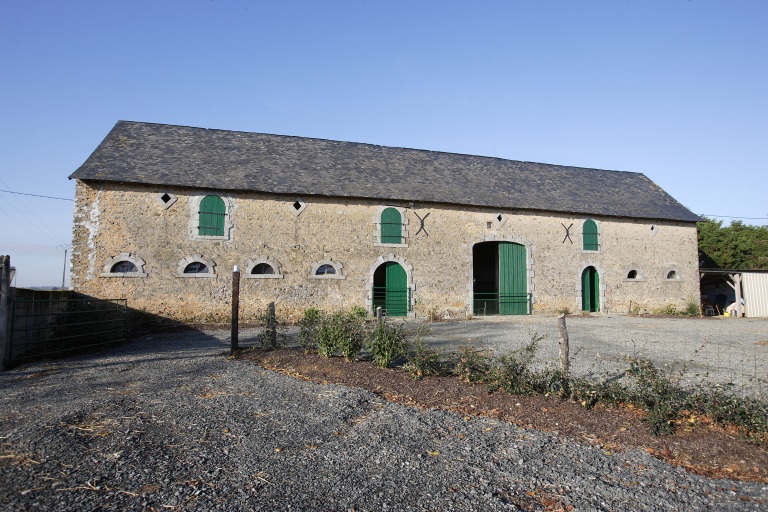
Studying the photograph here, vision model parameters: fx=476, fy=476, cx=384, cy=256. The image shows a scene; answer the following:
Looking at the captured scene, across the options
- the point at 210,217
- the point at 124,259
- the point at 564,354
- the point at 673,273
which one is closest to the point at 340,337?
the point at 564,354

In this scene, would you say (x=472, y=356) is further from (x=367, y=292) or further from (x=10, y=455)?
(x=367, y=292)

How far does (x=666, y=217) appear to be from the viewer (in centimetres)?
1873

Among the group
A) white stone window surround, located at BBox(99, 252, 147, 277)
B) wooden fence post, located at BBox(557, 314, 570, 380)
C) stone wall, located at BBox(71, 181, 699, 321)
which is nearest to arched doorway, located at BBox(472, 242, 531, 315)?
stone wall, located at BBox(71, 181, 699, 321)

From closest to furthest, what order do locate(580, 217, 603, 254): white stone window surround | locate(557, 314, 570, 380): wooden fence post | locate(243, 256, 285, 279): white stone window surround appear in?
locate(557, 314, 570, 380): wooden fence post
locate(243, 256, 285, 279): white stone window surround
locate(580, 217, 603, 254): white stone window surround

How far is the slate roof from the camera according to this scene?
48.3 ft

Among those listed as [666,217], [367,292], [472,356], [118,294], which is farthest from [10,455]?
[666,217]

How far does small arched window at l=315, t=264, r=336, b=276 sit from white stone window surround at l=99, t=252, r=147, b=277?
5.02 meters

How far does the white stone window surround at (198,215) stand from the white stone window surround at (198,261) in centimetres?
60

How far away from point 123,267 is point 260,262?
3.83 m

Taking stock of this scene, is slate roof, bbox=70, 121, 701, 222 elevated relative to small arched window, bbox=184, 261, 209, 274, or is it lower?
elevated

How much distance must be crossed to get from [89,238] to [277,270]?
530 centimetres

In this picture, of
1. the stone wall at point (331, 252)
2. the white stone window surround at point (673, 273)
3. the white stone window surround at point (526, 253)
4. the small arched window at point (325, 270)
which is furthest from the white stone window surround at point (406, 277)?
the white stone window surround at point (673, 273)

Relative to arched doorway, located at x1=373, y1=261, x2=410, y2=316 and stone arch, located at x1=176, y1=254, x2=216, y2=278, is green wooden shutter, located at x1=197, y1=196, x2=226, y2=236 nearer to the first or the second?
stone arch, located at x1=176, y1=254, x2=216, y2=278

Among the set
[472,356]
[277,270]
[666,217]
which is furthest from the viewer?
[666,217]
